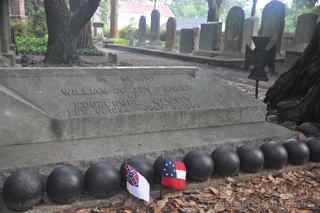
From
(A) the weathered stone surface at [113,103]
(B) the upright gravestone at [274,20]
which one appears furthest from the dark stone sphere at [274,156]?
(B) the upright gravestone at [274,20]

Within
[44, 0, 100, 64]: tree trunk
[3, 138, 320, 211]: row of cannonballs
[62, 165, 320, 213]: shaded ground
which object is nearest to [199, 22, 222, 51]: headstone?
[44, 0, 100, 64]: tree trunk

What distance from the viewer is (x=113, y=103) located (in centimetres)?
450

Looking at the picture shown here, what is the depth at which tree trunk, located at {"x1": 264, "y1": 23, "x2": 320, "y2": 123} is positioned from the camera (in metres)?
6.32

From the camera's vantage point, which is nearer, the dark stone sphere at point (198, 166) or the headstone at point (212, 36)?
the dark stone sphere at point (198, 166)

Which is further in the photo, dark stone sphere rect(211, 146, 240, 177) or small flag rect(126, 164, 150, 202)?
dark stone sphere rect(211, 146, 240, 177)

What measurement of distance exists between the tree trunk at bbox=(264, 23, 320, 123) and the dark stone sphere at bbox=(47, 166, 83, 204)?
457 centimetres

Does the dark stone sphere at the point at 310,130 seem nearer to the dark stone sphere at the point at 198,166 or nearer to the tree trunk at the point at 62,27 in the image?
the dark stone sphere at the point at 198,166

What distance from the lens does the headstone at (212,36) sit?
64.7 feet

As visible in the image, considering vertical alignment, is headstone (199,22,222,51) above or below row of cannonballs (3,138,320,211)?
above

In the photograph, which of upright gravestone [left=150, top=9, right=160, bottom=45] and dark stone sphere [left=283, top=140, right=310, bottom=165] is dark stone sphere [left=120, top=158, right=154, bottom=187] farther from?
upright gravestone [left=150, top=9, right=160, bottom=45]

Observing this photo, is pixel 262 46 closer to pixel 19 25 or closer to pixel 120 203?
pixel 120 203

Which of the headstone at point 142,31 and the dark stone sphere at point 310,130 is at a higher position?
the headstone at point 142,31

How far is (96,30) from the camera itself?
37.7m

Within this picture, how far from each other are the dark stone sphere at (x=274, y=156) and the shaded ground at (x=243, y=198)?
0.39 ft
